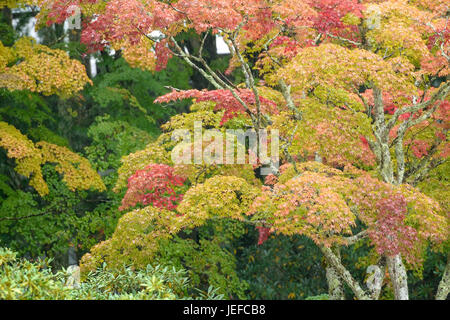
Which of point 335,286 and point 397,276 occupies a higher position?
point 397,276

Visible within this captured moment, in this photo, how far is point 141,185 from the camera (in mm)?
8219

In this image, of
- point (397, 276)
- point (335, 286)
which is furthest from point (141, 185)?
point (397, 276)

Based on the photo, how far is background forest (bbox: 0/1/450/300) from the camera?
7582 mm

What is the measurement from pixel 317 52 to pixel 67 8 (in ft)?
12.0

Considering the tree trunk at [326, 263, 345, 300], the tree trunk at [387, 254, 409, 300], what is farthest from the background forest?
the tree trunk at [387, 254, 409, 300]

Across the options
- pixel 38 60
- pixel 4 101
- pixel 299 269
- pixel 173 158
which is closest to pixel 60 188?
pixel 4 101

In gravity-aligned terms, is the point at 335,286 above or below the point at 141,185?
below

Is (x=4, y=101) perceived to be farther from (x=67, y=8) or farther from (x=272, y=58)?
(x=272, y=58)

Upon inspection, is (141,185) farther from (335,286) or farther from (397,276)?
(397,276)

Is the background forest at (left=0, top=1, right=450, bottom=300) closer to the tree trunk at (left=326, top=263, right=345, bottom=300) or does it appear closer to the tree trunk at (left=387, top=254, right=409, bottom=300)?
the tree trunk at (left=326, top=263, right=345, bottom=300)

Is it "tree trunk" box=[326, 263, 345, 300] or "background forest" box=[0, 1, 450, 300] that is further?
"tree trunk" box=[326, 263, 345, 300]

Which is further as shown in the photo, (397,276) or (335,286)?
(335,286)

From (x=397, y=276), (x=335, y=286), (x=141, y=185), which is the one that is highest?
(x=141, y=185)

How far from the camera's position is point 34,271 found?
225 inches
